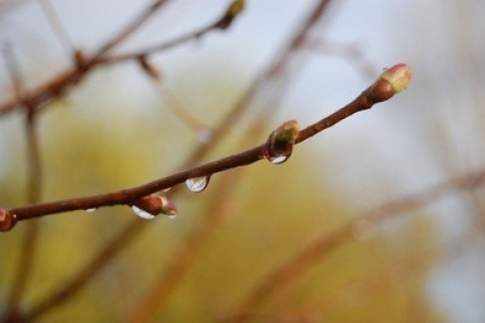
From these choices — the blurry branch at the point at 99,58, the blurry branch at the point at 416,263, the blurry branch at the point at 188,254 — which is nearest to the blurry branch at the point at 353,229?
the blurry branch at the point at 188,254

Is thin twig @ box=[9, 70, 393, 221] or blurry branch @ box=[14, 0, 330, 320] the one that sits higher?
thin twig @ box=[9, 70, 393, 221]

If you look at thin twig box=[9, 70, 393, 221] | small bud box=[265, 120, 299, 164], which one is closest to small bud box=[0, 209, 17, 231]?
thin twig box=[9, 70, 393, 221]

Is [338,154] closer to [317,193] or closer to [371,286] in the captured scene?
[317,193]

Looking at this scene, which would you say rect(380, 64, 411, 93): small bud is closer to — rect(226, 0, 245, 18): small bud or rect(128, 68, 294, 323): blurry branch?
rect(226, 0, 245, 18): small bud

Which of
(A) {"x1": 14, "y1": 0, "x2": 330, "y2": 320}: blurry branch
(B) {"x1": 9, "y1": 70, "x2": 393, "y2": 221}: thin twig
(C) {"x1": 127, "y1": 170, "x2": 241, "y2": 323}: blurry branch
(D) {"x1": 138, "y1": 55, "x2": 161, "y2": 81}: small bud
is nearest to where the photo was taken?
(B) {"x1": 9, "y1": 70, "x2": 393, "y2": 221}: thin twig

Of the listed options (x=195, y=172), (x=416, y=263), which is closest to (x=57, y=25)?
(x=195, y=172)

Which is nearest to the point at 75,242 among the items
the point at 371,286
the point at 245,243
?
the point at 245,243
